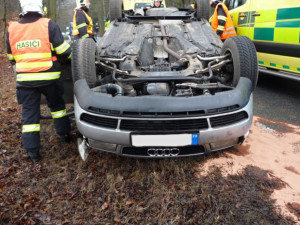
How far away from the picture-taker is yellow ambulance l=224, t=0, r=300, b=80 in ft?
11.7

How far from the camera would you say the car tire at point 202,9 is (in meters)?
4.01

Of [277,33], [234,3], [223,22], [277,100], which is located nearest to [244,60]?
[277,33]

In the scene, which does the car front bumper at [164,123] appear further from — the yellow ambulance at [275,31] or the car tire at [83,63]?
the yellow ambulance at [275,31]

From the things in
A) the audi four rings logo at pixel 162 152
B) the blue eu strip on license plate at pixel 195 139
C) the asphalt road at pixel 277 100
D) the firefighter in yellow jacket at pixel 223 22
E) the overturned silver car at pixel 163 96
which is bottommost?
the asphalt road at pixel 277 100

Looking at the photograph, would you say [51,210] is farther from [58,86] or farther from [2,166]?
[58,86]

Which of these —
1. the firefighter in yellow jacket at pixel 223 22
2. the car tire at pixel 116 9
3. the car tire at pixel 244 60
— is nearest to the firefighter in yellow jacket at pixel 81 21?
the car tire at pixel 116 9

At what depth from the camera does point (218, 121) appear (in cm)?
200

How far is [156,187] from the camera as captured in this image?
6.79ft

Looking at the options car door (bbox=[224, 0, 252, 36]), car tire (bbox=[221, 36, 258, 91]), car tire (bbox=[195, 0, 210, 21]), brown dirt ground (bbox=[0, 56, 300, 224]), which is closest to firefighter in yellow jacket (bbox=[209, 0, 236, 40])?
car door (bbox=[224, 0, 252, 36])

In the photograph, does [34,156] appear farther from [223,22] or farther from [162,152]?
[223,22]

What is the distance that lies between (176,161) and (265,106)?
7.05 ft

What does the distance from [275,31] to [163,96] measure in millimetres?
2848

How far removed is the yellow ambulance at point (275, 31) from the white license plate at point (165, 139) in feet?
8.16

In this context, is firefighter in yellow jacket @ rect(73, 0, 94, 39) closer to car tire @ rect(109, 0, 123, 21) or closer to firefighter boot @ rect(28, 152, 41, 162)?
car tire @ rect(109, 0, 123, 21)
